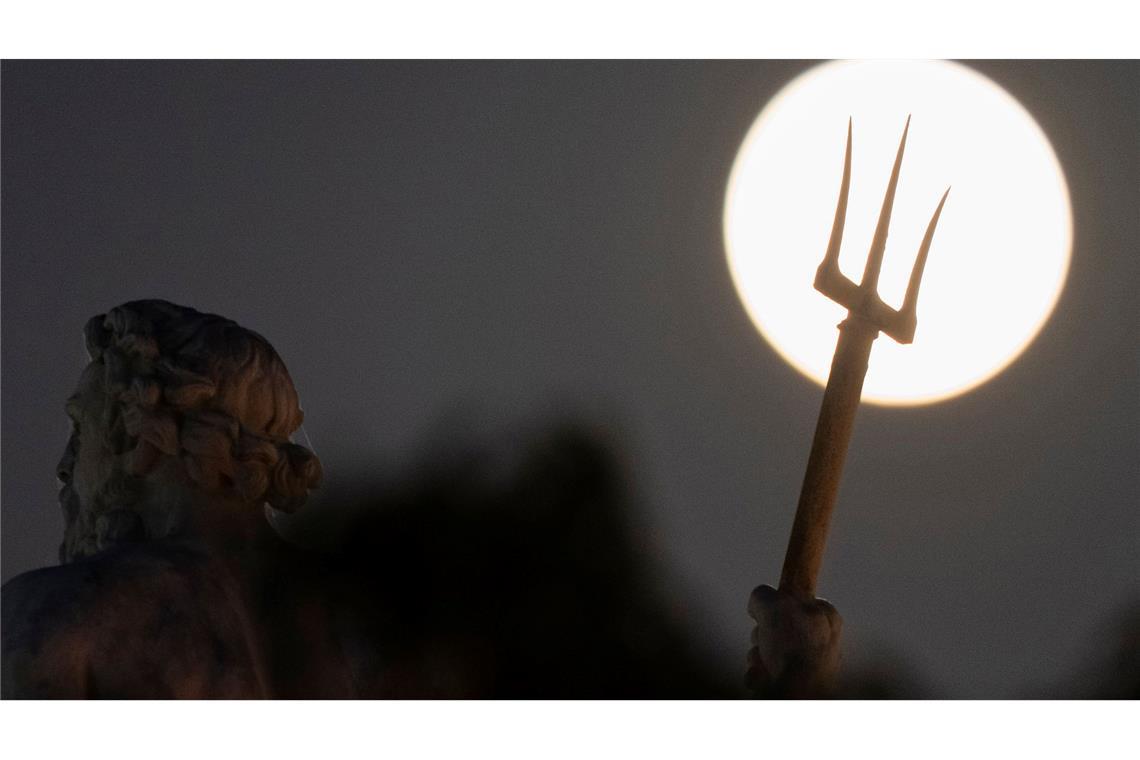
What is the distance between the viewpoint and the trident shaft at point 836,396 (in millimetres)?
6473

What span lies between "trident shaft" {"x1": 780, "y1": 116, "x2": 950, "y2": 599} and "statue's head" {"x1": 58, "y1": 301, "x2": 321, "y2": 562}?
1.63 metres

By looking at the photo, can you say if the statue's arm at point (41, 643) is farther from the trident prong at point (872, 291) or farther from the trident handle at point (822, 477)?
the trident prong at point (872, 291)

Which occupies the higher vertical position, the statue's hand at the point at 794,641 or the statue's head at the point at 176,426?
the statue's head at the point at 176,426

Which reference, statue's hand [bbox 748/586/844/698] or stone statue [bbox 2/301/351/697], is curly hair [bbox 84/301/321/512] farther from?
statue's hand [bbox 748/586/844/698]

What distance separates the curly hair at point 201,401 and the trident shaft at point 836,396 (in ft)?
5.35

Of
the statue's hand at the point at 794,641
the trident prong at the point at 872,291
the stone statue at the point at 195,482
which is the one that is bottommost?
the statue's hand at the point at 794,641

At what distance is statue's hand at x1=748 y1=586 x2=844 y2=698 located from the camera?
6418mm

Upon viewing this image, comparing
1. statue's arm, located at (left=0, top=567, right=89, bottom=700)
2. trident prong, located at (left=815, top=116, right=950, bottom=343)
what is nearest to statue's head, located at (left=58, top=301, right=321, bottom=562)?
statue's arm, located at (left=0, top=567, right=89, bottom=700)

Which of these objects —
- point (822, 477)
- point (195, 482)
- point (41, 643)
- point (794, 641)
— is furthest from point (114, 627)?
point (822, 477)

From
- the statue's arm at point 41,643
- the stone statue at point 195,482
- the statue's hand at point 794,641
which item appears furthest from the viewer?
the statue's hand at point 794,641

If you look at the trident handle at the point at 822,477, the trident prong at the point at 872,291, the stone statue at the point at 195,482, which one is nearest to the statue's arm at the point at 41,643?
the stone statue at the point at 195,482

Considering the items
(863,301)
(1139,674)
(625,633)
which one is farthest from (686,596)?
(863,301)

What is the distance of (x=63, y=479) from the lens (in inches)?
269

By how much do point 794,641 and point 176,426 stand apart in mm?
2102
